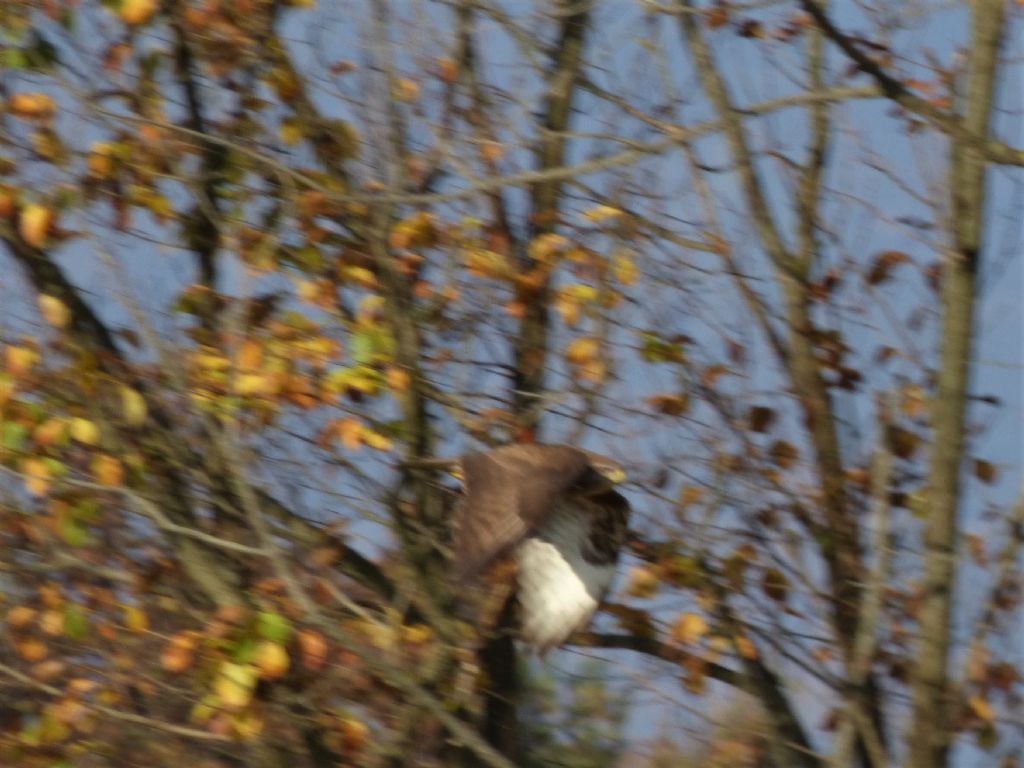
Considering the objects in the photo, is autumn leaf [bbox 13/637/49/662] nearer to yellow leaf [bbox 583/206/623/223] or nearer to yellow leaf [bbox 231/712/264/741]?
yellow leaf [bbox 231/712/264/741]

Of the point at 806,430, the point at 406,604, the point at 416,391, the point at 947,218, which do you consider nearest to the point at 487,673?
the point at 406,604

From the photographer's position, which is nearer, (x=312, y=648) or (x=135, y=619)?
(x=312, y=648)

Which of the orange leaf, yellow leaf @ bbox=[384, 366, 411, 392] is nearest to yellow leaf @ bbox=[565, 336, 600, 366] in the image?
yellow leaf @ bbox=[384, 366, 411, 392]

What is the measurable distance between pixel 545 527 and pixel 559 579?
19cm

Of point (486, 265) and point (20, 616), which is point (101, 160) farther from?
point (20, 616)

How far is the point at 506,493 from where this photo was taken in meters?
4.62

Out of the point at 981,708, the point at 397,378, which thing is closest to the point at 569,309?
the point at 397,378

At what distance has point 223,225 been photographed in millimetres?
5254

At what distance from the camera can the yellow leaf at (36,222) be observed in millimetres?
4898

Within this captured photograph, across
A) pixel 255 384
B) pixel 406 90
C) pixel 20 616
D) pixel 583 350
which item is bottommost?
pixel 20 616

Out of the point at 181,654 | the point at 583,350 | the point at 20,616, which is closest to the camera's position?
the point at 181,654

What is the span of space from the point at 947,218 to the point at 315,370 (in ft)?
6.30

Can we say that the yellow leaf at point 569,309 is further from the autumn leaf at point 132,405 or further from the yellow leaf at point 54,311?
the yellow leaf at point 54,311

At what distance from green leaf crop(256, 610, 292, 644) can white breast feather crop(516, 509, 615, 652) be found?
70 centimetres
